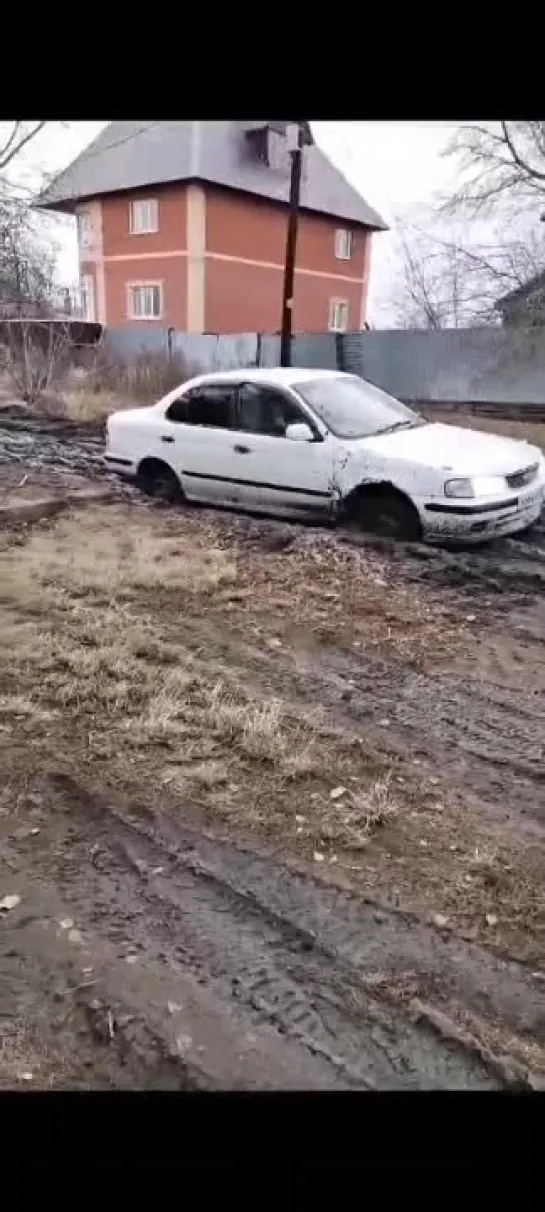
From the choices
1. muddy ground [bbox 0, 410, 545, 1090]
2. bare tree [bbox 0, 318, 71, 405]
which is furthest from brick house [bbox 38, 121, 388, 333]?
muddy ground [bbox 0, 410, 545, 1090]

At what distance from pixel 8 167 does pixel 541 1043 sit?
1876 mm

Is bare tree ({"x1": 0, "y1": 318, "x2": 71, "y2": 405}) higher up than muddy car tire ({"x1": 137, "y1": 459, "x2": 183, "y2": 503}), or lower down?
higher up

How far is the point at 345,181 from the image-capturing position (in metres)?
1.66

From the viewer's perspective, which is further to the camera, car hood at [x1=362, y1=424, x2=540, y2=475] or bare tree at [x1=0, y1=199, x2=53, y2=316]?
car hood at [x1=362, y1=424, x2=540, y2=475]

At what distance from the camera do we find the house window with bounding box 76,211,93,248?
6.05ft

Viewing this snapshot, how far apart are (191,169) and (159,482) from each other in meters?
0.92

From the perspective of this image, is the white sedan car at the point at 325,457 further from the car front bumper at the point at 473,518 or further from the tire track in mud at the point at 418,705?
the tire track in mud at the point at 418,705

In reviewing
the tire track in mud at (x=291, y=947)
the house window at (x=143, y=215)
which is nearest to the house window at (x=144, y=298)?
the house window at (x=143, y=215)

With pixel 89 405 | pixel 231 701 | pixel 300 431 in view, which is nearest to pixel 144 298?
pixel 89 405

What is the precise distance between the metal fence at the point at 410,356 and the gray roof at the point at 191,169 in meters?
0.32

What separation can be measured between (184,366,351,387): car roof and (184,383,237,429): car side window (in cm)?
3

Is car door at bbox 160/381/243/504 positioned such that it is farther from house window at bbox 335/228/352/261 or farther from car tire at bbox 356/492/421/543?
house window at bbox 335/228/352/261
